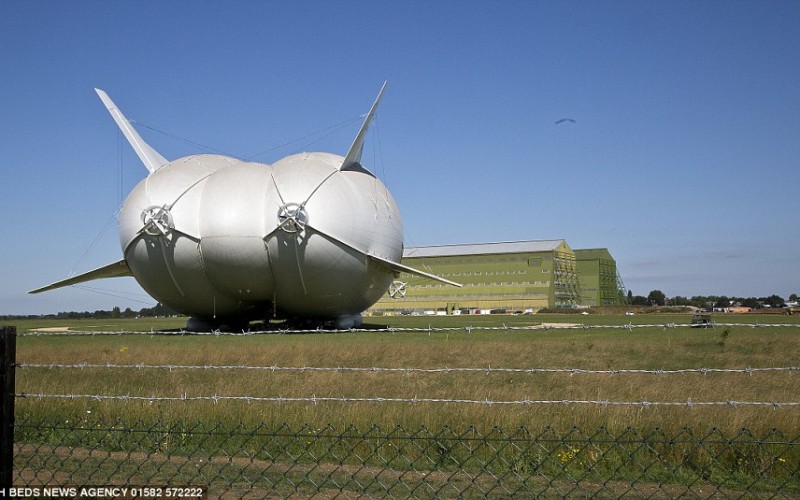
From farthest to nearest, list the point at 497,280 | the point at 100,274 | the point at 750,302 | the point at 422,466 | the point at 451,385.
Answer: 1. the point at 750,302
2. the point at 497,280
3. the point at 100,274
4. the point at 451,385
5. the point at 422,466

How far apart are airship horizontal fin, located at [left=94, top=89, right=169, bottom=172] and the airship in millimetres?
2922

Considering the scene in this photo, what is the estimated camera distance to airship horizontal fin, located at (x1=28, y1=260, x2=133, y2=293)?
147 feet

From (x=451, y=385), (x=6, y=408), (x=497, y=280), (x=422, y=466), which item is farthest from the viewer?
(x=497, y=280)

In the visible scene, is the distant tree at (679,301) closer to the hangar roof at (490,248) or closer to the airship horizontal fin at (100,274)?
the hangar roof at (490,248)

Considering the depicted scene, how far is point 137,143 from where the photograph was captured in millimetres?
46531

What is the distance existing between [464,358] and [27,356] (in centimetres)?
1208

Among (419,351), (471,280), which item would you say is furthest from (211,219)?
(471,280)

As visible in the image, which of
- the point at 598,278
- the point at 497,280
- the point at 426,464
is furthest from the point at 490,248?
the point at 426,464

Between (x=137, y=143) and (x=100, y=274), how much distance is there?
Result: 26.7 feet

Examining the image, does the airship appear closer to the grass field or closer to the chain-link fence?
the grass field

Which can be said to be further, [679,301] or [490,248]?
→ [679,301]

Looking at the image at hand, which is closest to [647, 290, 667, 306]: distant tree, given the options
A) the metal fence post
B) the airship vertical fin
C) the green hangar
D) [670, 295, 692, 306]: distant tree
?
[670, 295, 692, 306]: distant tree

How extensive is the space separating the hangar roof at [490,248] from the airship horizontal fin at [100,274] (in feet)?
182

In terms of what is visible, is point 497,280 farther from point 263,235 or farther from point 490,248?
point 263,235
